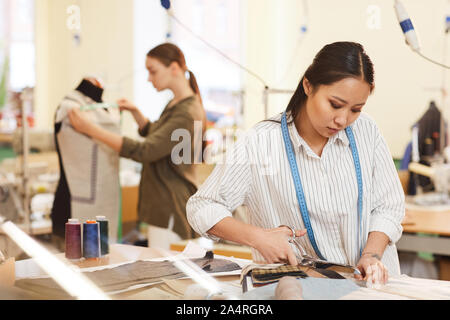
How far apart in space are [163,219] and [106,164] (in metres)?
0.29

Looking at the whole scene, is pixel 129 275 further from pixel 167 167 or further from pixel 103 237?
pixel 167 167

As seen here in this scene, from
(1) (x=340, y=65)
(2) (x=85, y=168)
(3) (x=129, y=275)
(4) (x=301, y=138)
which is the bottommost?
(3) (x=129, y=275)

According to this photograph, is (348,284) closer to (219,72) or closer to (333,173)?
(333,173)

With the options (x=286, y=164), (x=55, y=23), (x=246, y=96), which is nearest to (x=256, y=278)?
(x=286, y=164)

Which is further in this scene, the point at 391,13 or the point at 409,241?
the point at 409,241

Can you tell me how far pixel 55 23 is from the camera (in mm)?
1917

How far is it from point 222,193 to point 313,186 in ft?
0.68

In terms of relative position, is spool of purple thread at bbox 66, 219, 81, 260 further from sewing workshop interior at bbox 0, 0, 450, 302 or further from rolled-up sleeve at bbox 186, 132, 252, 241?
rolled-up sleeve at bbox 186, 132, 252, 241

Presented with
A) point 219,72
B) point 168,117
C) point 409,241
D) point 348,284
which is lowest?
point 409,241

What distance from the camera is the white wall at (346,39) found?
1595mm

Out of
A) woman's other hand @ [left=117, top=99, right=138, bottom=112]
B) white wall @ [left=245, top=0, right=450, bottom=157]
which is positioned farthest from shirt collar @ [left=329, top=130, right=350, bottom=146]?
woman's other hand @ [left=117, top=99, right=138, bottom=112]

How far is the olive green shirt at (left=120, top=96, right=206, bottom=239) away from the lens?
6.55 ft

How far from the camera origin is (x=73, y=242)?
54.3 inches

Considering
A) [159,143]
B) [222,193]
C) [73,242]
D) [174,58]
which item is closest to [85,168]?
[159,143]
